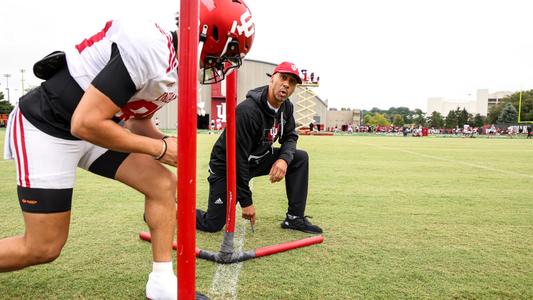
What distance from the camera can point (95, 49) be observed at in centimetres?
208

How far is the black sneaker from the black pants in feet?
0.18

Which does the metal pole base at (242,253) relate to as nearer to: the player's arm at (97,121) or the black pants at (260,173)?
the black pants at (260,173)

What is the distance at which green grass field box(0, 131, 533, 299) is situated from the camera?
8.44 feet

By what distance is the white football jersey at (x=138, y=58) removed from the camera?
185 centimetres

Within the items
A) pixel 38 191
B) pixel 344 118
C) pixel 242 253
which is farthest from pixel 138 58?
pixel 344 118

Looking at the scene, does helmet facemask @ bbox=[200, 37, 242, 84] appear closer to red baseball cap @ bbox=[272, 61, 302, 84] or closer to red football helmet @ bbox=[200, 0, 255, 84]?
red football helmet @ bbox=[200, 0, 255, 84]

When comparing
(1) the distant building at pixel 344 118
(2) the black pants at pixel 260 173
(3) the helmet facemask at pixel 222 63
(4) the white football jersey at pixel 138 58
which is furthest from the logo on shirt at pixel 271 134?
(1) the distant building at pixel 344 118

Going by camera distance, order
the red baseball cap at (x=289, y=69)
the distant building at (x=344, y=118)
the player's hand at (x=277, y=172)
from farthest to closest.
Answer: the distant building at (x=344, y=118)
the red baseball cap at (x=289, y=69)
the player's hand at (x=277, y=172)

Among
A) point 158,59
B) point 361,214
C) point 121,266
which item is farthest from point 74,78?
point 361,214

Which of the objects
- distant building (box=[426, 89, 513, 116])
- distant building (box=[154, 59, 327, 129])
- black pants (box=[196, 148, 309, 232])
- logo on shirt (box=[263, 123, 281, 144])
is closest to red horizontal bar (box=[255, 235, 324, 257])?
black pants (box=[196, 148, 309, 232])

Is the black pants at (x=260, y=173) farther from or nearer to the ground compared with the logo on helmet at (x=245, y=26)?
nearer to the ground

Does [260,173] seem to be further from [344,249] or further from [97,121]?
[97,121]

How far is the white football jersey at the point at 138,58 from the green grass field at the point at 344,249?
1.31 m

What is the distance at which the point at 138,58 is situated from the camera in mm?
1833
